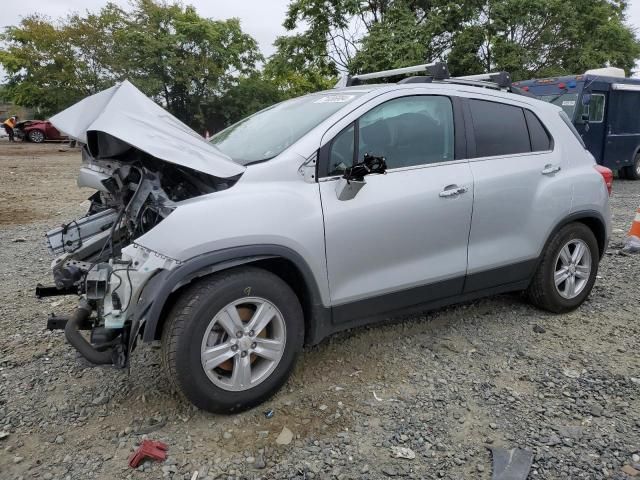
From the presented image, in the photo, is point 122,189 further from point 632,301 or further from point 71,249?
point 632,301

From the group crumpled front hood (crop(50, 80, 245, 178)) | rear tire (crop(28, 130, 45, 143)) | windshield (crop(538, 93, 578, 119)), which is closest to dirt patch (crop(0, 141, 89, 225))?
crumpled front hood (crop(50, 80, 245, 178))

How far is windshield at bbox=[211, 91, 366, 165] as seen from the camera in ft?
10.3

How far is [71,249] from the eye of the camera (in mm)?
2955

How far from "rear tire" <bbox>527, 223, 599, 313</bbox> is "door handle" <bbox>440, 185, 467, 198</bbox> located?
103 cm

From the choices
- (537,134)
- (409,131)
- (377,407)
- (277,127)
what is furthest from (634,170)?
(377,407)

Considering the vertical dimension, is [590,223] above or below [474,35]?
below

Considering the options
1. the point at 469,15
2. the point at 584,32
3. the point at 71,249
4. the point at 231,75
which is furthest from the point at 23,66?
the point at 71,249

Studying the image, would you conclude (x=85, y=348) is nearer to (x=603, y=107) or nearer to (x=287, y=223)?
(x=287, y=223)

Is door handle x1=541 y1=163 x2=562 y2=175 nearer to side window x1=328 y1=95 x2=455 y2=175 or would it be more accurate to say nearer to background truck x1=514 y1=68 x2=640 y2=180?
side window x1=328 y1=95 x2=455 y2=175

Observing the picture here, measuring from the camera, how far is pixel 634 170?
44.7 feet

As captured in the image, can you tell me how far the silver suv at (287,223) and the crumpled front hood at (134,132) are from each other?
0.4 inches

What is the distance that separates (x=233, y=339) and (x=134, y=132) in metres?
1.18

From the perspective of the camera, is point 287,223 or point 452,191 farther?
point 452,191

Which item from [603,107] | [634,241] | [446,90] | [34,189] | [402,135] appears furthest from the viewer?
[603,107]
